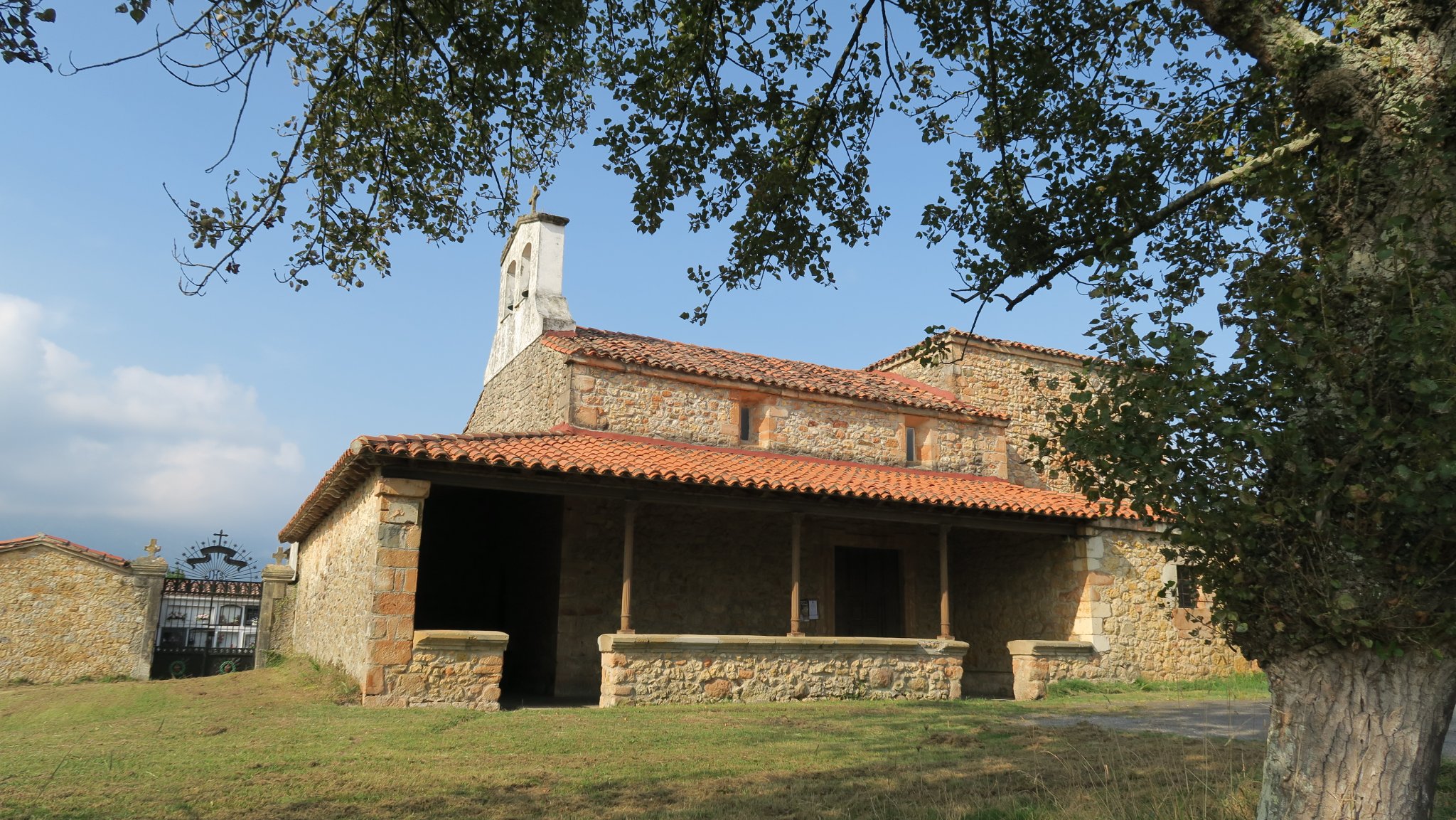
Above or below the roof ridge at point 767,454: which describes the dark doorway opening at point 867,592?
below

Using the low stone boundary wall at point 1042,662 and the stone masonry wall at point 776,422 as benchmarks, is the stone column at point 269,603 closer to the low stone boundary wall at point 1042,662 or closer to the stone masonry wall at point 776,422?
the stone masonry wall at point 776,422

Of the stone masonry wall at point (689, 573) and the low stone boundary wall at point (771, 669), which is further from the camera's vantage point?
the stone masonry wall at point (689, 573)

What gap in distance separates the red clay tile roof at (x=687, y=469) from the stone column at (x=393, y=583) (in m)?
0.48

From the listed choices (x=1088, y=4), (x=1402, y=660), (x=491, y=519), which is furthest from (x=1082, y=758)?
(x=491, y=519)

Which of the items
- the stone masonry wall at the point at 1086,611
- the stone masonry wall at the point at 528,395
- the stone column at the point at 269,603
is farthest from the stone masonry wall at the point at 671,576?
the stone column at the point at 269,603

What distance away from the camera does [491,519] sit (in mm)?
16062

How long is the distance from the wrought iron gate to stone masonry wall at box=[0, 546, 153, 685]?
19.2 inches

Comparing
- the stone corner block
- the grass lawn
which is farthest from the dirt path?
the stone corner block

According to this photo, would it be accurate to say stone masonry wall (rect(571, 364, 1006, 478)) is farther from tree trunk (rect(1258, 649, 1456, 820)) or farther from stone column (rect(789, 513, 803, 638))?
tree trunk (rect(1258, 649, 1456, 820))

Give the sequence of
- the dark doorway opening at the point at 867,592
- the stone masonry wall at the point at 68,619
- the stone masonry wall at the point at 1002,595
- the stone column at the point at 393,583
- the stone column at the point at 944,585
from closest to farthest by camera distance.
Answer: the stone column at the point at 393,583, the stone column at the point at 944,585, the stone masonry wall at the point at 1002,595, the dark doorway opening at the point at 867,592, the stone masonry wall at the point at 68,619

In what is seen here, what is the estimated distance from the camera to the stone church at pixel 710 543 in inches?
408

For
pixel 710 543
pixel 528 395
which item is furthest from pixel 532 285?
pixel 710 543

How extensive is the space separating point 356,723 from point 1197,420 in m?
7.23

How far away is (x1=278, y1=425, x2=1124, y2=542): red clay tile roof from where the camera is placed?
10.1 metres
